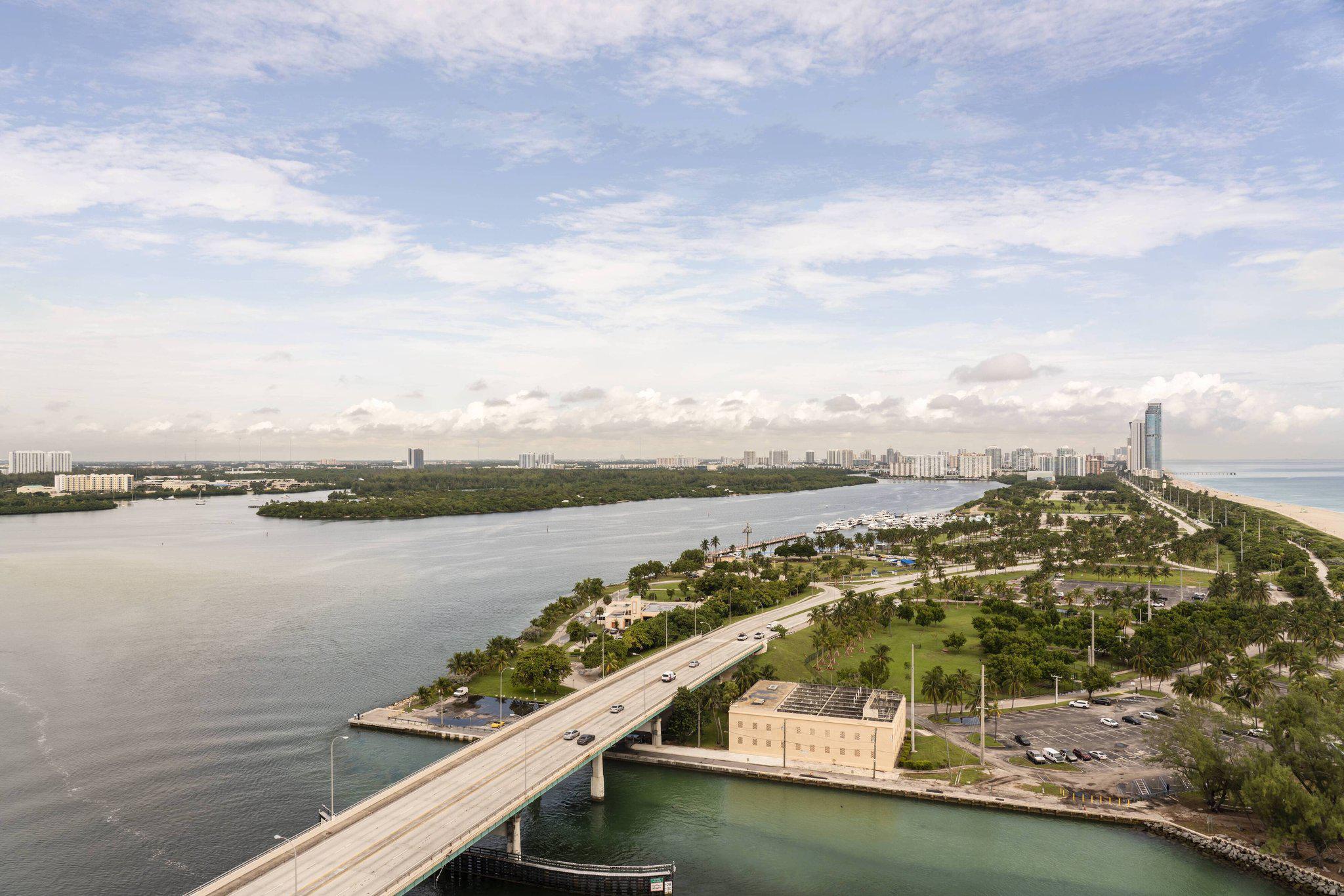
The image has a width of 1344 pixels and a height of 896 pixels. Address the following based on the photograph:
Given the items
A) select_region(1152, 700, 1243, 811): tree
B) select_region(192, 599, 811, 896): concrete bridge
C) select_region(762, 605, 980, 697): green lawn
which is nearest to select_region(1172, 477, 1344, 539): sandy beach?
select_region(762, 605, 980, 697): green lawn

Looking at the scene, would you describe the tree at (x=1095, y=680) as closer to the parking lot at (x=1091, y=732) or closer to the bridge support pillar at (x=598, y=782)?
the parking lot at (x=1091, y=732)

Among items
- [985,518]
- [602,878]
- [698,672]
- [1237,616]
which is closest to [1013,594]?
[1237,616]

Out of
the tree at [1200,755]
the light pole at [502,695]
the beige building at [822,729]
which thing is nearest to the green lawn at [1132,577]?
the tree at [1200,755]

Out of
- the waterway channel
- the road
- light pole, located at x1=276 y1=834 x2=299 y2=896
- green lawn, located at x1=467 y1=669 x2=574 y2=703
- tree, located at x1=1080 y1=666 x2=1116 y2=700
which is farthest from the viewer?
green lawn, located at x1=467 y1=669 x2=574 y2=703

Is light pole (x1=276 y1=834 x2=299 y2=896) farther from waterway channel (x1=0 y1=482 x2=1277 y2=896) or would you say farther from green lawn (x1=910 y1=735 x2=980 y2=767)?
green lawn (x1=910 y1=735 x2=980 y2=767)

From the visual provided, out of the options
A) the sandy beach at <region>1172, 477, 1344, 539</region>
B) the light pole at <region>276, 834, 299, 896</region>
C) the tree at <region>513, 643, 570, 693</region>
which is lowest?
the tree at <region>513, 643, 570, 693</region>

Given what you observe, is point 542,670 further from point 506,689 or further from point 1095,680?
point 1095,680

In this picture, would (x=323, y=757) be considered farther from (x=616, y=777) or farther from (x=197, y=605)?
(x=197, y=605)
